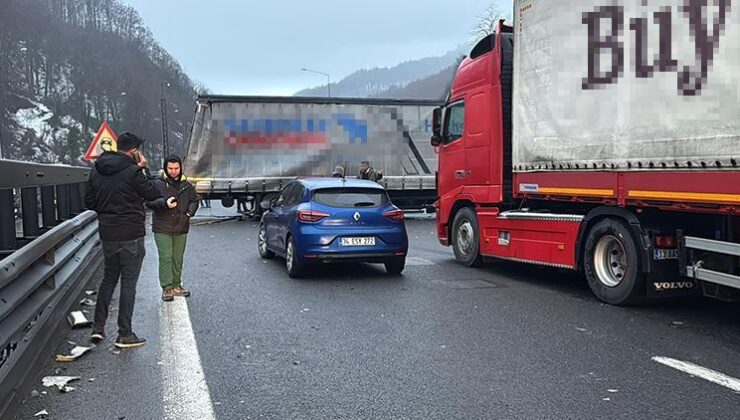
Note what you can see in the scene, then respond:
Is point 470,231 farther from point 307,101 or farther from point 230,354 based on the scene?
point 307,101

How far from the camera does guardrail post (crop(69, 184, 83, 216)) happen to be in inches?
397

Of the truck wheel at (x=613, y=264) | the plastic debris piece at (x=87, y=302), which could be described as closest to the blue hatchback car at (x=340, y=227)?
the plastic debris piece at (x=87, y=302)

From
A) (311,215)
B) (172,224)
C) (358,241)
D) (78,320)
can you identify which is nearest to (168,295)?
(172,224)

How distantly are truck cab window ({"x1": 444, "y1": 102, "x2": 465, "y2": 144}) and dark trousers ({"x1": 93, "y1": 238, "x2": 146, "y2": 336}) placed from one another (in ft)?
19.5

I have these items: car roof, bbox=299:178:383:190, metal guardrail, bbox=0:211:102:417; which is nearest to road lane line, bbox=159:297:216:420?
metal guardrail, bbox=0:211:102:417

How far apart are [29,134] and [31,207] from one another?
88.0 metres

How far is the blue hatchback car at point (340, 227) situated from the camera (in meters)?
9.19

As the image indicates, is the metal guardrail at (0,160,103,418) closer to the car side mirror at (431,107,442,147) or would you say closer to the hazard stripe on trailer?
the hazard stripe on trailer

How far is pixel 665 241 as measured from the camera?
6785 millimetres

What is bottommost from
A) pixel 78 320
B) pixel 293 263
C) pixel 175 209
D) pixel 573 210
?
pixel 78 320

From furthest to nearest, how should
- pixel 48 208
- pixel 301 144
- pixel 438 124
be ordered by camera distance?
pixel 301 144 < pixel 438 124 < pixel 48 208

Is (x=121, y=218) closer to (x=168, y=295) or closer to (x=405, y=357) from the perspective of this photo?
(x=168, y=295)

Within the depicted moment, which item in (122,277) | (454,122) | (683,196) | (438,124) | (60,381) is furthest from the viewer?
(438,124)

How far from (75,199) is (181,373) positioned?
6651 mm
